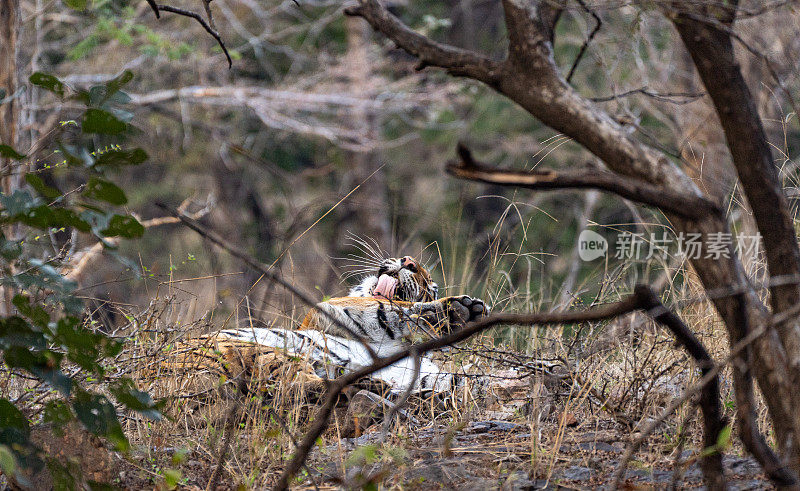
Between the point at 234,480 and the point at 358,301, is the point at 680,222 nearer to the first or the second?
the point at 234,480

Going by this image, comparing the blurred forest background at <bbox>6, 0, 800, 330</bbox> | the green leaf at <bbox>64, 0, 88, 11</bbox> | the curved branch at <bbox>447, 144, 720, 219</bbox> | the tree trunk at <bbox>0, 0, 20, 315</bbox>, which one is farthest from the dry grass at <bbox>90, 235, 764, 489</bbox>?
the blurred forest background at <bbox>6, 0, 800, 330</bbox>

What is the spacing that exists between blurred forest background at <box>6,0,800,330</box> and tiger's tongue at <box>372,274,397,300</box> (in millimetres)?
2996

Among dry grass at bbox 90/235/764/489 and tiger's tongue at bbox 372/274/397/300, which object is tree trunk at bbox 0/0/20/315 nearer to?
dry grass at bbox 90/235/764/489

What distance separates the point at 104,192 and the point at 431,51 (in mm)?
1396

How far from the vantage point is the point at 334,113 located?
41.9ft

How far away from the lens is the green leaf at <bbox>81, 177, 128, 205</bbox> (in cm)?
209

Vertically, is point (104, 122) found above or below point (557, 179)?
below

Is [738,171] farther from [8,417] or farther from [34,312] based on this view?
[8,417]

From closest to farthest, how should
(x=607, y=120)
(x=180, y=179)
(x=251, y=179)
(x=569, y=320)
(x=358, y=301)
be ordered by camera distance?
(x=569, y=320)
(x=607, y=120)
(x=358, y=301)
(x=251, y=179)
(x=180, y=179)

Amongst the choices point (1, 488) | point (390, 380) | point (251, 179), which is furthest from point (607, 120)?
point (251, 179)

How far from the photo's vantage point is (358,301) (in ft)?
16.0

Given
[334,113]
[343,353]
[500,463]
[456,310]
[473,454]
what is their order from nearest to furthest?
[500,463]
[473,454]
[456,310]
[343,353]
[334,113]

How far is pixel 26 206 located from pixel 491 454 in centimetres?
181

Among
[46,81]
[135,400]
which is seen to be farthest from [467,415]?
[46,81]
